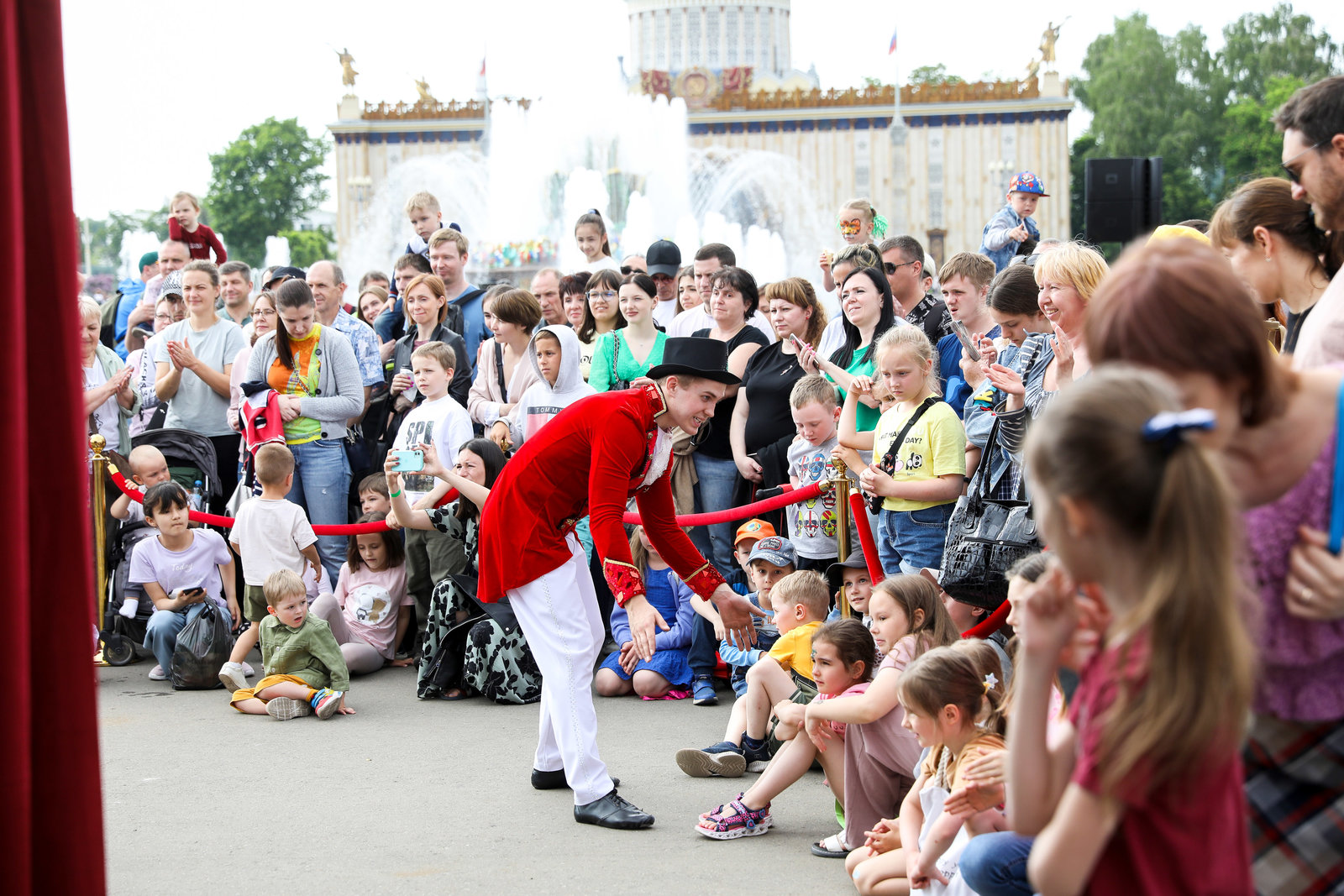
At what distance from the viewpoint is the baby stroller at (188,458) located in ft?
28.8

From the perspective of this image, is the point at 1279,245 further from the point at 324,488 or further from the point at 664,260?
the point at 664,260

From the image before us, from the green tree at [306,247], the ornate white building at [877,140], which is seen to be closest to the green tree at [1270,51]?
the ornate white building at [877,140]

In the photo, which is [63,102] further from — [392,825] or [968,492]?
[968,492]

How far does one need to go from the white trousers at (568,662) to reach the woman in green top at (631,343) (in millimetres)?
2867

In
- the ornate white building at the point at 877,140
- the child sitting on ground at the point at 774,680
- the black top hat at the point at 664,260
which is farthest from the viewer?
the ornate white building at the point at 877,140

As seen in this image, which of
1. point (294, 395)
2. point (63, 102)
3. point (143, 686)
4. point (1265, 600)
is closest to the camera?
point (1265, 600)

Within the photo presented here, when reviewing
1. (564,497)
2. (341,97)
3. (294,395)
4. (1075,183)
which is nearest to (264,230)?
(341,97)

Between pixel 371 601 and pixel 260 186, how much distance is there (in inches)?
2228

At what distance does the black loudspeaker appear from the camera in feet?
26.2

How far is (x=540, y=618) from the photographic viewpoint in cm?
520

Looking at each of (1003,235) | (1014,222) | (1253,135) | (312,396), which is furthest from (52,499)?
(1253,135)

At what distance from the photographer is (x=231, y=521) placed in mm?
8203

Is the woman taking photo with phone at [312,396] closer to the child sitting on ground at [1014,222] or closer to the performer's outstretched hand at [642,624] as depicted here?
the performer's outstretched hand at [642,624]

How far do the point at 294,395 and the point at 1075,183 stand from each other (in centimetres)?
4941
